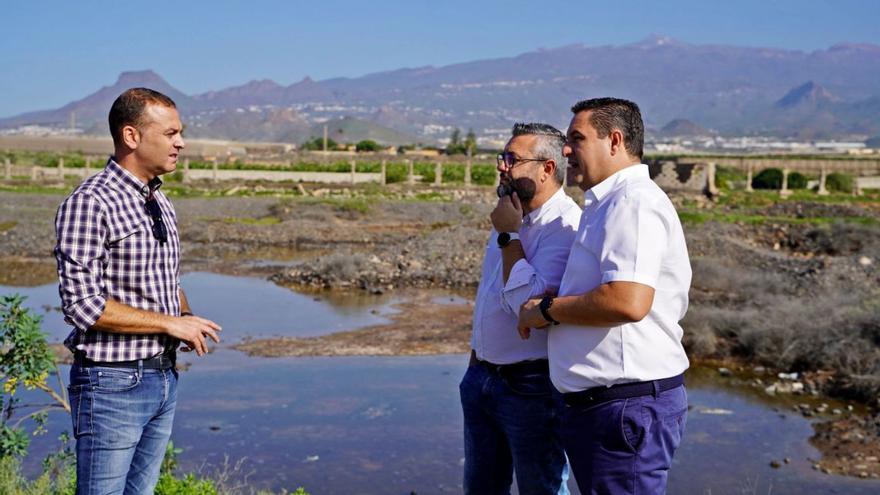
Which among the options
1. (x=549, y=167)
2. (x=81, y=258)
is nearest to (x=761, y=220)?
(x=549, y=167)

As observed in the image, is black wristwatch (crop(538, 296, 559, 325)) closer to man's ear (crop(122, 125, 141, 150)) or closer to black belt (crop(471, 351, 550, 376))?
black belt (crop(471, 351, 550, 376))

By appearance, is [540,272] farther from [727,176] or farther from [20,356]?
[727,176]

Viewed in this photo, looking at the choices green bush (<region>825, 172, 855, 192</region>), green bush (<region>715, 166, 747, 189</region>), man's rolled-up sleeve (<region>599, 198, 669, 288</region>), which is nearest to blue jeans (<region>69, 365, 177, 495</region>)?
man's rolled-up sleeve (<region>599, 198, 669, 288</region>)

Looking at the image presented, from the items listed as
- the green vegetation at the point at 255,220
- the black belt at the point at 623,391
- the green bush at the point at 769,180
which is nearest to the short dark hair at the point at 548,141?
the black belt at the point at 623,391

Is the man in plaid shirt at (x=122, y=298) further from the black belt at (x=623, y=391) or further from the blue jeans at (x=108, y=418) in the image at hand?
the black belt at (x=623, y=391)

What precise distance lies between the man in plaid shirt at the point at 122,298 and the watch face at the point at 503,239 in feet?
3.89

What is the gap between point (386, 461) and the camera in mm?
9172

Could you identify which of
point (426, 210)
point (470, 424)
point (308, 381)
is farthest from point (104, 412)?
point (426, 210)

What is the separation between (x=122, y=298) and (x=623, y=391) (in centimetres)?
182

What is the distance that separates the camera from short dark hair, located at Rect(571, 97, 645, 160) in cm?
348

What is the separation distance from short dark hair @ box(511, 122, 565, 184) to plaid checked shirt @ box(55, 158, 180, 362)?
1.49 m

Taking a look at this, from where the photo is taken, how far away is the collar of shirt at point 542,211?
399 centimetres

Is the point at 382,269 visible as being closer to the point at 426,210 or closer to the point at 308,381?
the point at 308,381

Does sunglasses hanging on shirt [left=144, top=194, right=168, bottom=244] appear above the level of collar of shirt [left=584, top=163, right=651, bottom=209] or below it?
below
